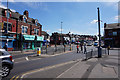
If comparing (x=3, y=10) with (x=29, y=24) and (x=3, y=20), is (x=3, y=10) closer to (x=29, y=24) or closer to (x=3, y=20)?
(x=3, y=20)

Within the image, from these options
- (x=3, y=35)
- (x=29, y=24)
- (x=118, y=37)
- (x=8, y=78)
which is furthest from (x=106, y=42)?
(x=8, y=78)

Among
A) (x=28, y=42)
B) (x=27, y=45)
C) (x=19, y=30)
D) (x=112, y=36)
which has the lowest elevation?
(x=27, y=45)

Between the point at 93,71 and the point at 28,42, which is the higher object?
the point at 28,42

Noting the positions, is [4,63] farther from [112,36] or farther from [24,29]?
[112,36]

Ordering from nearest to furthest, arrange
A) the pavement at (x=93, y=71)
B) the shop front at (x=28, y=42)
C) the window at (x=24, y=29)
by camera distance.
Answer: the pavement at (x=93, y=71)
the shop front at (x=28, y=42)
the window at (x=24, y=29)

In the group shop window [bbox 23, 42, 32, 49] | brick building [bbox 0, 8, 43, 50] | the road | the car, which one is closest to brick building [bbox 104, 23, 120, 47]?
brick building [bbox 0, 8, 43, 50]

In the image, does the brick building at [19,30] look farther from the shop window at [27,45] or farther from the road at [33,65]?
the road at [33,65]

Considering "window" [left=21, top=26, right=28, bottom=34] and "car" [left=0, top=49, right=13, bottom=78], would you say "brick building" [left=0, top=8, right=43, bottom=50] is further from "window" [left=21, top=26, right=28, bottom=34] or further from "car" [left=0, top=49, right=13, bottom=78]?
"car" [left=0, top=49, right=13, bottom=78]

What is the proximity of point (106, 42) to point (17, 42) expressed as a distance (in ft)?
120

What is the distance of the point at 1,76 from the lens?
491 centimetres

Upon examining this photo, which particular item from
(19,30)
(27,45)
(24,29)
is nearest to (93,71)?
(19,30)

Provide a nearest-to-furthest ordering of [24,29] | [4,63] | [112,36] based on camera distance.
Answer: [4,63]
[24,29]
[112,36]

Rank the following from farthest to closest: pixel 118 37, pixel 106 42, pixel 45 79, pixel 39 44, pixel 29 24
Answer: pixel 106 42, pixel 118 37, pixel 39 44, pixel 29 24, pixel 45 79

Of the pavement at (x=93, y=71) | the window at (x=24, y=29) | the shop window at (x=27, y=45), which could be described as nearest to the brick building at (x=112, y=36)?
the shop window at (x=27, y=45)
